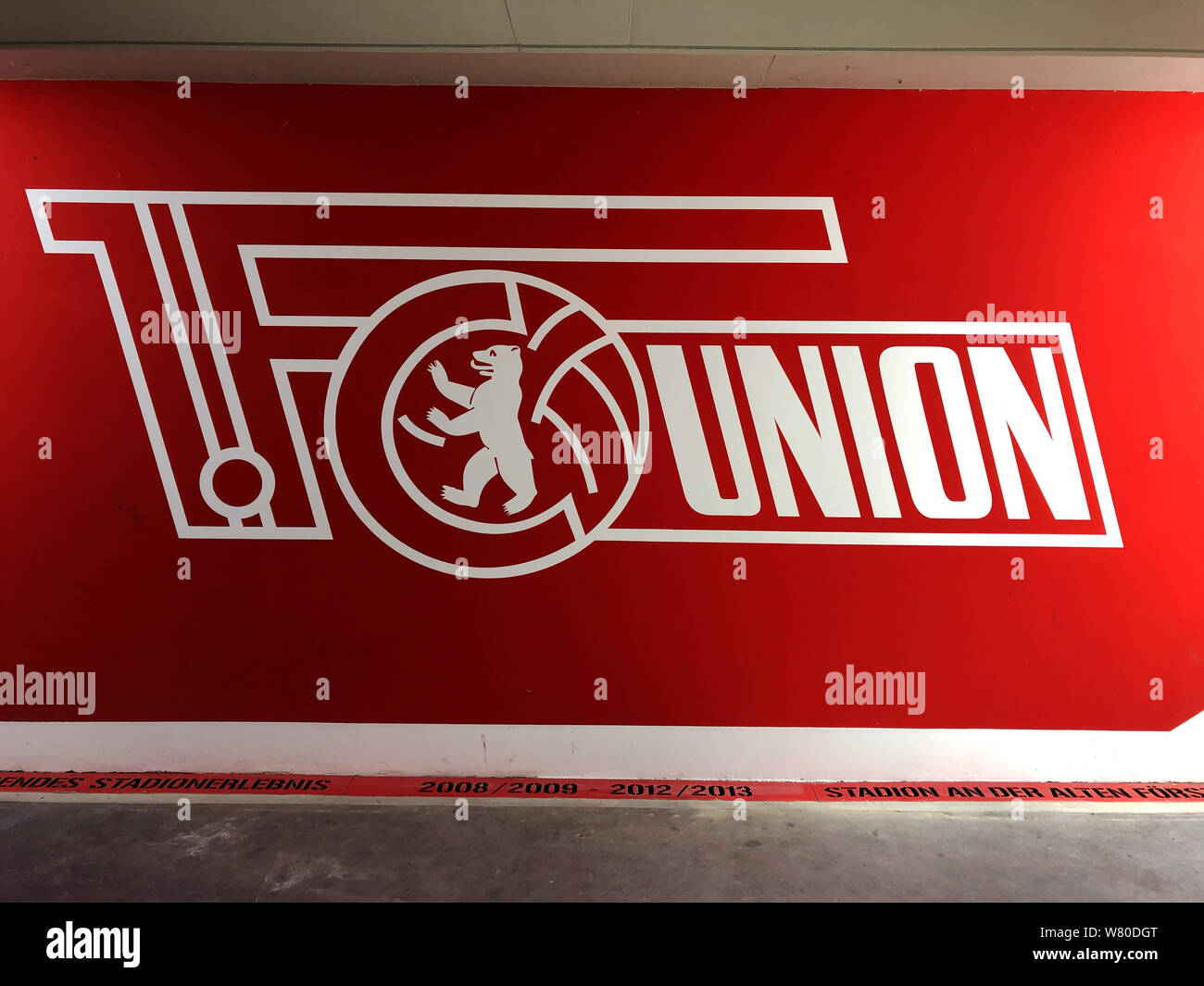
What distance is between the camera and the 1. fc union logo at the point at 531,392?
2848mm

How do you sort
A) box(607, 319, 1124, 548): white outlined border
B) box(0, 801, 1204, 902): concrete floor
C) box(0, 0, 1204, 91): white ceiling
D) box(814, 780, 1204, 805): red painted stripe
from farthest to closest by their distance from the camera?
box(607, 319, 1124, 548): white outlined border
box(814, 780, 1204, 805): red painted stripe
box(0, 0, 1204, 91): white ceiling
box(0, 801, 1204, 902): concrete floor

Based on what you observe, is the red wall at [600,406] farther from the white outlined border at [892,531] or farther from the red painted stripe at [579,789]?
the red painted stripe at [579,789]

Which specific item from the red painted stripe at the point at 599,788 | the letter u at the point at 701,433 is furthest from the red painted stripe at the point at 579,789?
the letter u at the point at 701,433

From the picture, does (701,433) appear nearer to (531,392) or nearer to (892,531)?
(531,392)

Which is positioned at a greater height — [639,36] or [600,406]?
[639,36]

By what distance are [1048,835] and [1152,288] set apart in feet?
6.23

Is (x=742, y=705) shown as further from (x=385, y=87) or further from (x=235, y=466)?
(x=385, y=87)

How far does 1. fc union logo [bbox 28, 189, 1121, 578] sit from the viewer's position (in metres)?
2.85

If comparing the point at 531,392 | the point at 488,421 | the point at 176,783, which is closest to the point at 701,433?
the point at 531,392

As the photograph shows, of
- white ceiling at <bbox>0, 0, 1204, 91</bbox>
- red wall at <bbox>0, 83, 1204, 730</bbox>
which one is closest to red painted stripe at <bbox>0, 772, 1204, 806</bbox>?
red wall at <bbox>0, 83, 1204, 730</bbox>

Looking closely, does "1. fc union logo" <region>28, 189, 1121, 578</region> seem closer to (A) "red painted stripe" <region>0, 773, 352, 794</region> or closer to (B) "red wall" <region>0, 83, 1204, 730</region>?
(B) "red wall" <region>0, 83, 1204, 730</region>

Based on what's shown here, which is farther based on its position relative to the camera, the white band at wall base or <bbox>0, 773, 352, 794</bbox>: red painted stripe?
the white band at wall base

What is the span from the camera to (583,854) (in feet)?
7.93

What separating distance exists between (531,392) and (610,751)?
132cm
